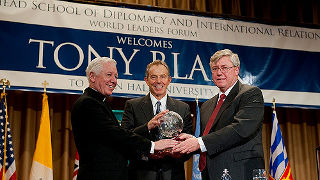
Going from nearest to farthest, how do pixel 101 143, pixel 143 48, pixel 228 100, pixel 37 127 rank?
1. pixel 101 143
2. pixel 228 100
3. pixel 143 48
4. pixel 37 127

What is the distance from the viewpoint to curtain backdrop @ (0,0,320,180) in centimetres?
507

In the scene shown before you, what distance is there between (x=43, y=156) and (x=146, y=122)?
157 centimetres

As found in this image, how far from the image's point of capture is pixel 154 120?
3.08 metres

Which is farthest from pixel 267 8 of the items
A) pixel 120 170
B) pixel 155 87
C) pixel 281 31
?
pixel 120 170

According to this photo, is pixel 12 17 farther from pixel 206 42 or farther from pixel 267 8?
pixel 267 8

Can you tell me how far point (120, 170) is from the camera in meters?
2.85

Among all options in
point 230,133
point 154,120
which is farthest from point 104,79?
point 230,133

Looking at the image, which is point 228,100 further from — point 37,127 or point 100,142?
point 37,127

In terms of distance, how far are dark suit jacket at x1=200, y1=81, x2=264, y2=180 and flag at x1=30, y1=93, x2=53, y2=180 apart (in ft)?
6.33

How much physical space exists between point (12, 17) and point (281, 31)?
3278mm

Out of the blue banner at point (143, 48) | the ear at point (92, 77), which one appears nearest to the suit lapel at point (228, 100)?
the ear at point (92, 77)

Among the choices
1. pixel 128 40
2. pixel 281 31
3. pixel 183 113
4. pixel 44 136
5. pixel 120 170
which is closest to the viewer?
pixel 120 170

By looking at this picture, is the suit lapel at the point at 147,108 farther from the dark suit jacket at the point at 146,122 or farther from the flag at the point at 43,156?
the flag at the point at 43,156

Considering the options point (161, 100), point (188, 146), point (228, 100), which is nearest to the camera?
point (188, 146)
